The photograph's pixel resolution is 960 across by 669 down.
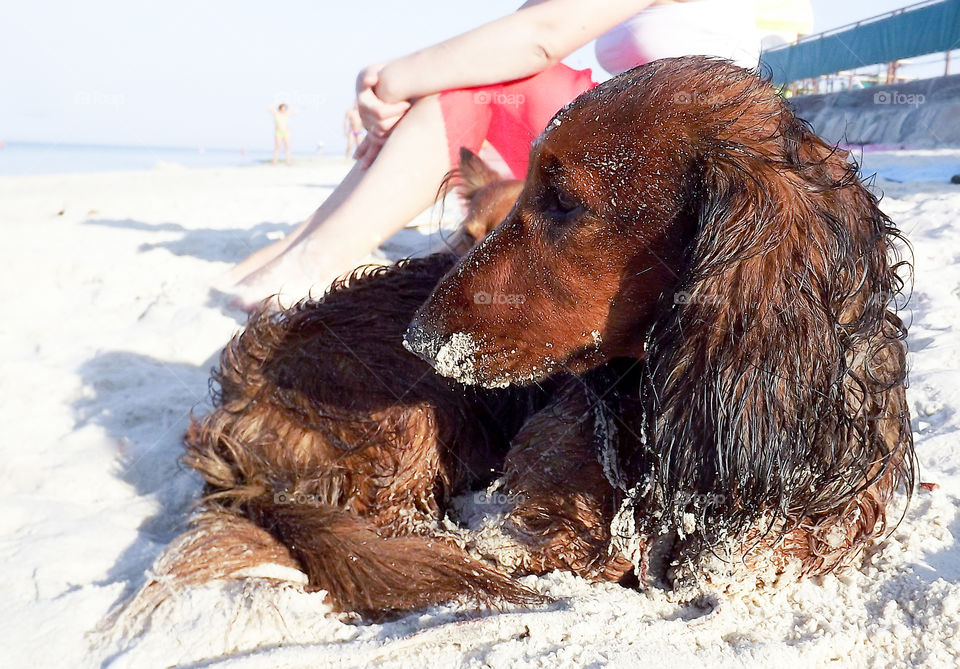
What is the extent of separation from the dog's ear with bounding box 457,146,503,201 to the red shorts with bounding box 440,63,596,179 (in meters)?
0.72

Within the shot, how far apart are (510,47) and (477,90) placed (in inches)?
11.3

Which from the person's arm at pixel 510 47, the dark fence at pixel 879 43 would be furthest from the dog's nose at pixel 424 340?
the dark fence at pixel 879 43

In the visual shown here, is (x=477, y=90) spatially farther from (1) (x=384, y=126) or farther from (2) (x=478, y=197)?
(2) (x=478, y=197)

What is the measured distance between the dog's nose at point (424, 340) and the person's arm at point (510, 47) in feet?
6.71

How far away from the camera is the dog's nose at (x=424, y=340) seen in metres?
1.78

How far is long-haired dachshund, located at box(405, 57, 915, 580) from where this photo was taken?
1.49 m

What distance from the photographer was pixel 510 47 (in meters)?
3.41

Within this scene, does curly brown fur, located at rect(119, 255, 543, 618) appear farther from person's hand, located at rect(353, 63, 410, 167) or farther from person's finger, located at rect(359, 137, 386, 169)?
person's finger, located at rect(359, 137, 386, 169)

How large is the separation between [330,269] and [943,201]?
13.5ft

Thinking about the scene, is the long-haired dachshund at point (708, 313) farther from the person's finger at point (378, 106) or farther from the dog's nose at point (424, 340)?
the person's finger at point (378, 106)

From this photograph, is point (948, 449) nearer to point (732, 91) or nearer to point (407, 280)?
point (732, 91)

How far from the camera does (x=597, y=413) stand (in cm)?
194

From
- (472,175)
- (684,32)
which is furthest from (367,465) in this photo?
(684,32)

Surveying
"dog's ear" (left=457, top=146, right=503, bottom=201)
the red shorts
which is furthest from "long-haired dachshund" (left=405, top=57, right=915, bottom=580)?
the red shorts
